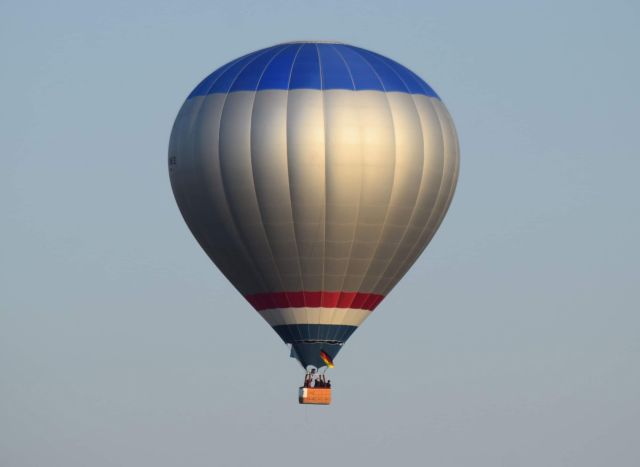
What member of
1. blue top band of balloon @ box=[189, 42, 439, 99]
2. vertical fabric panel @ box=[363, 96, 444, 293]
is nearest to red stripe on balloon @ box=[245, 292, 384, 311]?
vertical fabric panel @ box=[363, 96, 444, 293]

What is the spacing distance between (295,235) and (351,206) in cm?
185

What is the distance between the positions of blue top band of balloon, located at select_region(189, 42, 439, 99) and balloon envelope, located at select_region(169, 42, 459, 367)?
0.04m

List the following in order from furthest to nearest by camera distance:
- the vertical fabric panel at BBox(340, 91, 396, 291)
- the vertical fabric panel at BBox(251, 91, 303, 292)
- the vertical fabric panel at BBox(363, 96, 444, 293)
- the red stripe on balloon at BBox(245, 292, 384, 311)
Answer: the red stripe on balloon at BBox(245, 292, 384, 311)
the vertical fabric panel at BBox(363, 96, 444, 293)
the vertical fabric panel at BBox(340, 91, 396, 291)
the vertical fabric panel at BBox(251, 91, 303, 292)

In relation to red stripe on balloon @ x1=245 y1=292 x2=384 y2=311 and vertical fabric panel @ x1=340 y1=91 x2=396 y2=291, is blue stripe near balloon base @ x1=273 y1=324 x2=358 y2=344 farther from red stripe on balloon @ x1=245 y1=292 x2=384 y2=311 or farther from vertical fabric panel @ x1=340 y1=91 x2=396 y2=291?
vertical fabric panel @ x1=340 y1=91 x2=396 y2=291

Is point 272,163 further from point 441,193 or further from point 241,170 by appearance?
point 441,193

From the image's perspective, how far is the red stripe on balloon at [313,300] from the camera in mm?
107938

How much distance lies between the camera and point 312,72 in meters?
107

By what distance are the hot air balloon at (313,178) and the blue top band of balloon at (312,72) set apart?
41 mm

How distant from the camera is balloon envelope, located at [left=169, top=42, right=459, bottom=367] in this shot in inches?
4190

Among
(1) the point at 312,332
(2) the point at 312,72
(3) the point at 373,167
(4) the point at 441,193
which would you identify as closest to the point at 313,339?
(1) the point at 312,332

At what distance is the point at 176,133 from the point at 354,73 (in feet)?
18.6

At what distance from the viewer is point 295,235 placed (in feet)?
351

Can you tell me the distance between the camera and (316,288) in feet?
354

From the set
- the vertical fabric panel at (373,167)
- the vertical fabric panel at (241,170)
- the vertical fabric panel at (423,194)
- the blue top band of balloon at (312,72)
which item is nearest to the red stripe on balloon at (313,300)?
the vertical fabric panel at (423,194)
